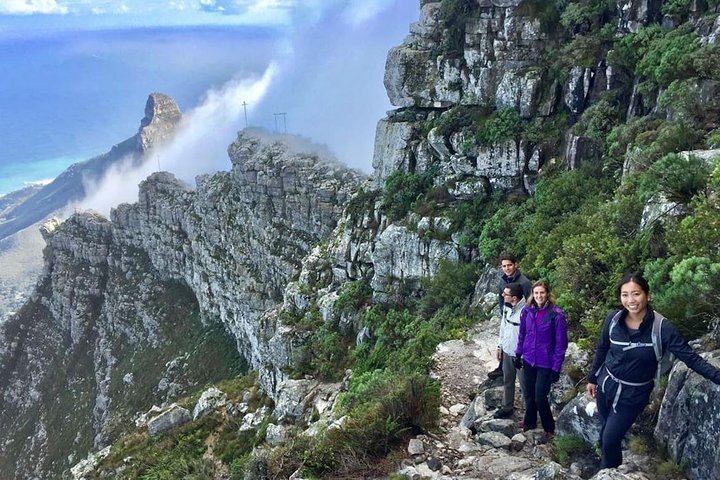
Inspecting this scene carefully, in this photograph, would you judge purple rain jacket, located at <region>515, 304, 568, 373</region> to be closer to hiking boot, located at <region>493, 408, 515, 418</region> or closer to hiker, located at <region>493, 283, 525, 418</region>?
hiker, located at <region>493, 283, 525, 418</region>

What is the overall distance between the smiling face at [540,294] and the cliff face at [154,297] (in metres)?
37.6

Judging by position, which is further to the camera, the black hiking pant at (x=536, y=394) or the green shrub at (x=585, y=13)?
the green shrub at (x=585, y=13)

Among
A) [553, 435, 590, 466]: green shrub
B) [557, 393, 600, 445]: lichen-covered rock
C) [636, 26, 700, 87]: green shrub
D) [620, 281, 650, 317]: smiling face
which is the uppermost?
[636, 26, 700, 87]: green shrub

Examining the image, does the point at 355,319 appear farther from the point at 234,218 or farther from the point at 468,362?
the point at 234,218

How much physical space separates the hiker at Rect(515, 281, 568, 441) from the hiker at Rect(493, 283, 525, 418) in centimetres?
46

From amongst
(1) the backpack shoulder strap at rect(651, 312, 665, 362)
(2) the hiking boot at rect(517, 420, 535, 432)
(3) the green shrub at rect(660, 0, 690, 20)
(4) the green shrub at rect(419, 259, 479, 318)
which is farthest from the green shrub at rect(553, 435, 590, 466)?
(3) the green shrub at rect(660, 0, 690, 20)

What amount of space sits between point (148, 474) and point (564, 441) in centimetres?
1760

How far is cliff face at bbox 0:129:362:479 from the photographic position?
53.0 meters

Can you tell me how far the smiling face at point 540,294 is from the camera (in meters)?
7.59

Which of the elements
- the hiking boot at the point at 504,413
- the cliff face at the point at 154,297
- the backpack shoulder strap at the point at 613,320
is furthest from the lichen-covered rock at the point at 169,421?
the backpack shoulder strap at the point at 613,320

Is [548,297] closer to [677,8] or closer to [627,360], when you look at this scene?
[627,360]

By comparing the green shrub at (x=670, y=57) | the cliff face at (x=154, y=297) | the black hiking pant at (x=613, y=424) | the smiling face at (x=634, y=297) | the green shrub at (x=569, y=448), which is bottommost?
the cliff face at (x=154, y=297)

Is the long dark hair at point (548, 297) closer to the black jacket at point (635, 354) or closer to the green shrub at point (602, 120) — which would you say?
the black jacket at point (635, 354)

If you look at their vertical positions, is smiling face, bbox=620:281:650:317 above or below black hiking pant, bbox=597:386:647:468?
above
